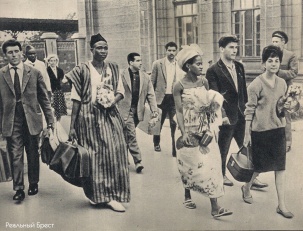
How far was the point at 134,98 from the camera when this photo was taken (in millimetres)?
4660

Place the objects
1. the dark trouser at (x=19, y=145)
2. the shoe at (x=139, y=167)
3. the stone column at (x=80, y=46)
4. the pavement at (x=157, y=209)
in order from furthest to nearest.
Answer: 1. the shoe at (x=139, y=167)
2. the stone column at (x=80, y=46)
3. the dark trouser at (x=19, y=145)
4. the pavement at (x=157, y=209)

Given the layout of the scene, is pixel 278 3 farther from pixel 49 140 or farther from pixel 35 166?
pixel 35 166

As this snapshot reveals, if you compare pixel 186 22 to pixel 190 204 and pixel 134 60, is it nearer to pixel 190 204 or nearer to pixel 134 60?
pixel 134 60

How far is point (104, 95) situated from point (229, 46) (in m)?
1.21

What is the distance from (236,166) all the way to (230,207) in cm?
37

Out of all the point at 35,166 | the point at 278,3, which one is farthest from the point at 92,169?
the point at 278,3

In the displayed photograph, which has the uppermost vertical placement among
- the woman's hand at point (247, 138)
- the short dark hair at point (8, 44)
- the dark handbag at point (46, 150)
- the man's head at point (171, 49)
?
the short dark hair at point (8, 44)

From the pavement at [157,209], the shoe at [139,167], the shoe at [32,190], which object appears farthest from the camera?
the shoe at [139,167]

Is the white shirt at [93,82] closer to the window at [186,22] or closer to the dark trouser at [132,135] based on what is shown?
the dark trouser at [132,135]

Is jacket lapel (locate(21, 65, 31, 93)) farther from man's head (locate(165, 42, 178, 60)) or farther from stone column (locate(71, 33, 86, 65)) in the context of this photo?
man's head (locate(165, 42, 178, 60))

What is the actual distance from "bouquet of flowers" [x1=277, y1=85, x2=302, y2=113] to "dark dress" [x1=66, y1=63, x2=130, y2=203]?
1.44m

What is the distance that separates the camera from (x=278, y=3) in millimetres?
3828

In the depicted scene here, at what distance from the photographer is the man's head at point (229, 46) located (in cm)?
394

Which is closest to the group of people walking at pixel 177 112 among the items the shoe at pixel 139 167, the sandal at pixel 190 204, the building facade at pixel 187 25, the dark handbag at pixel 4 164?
the sandal at pixel 190 204
